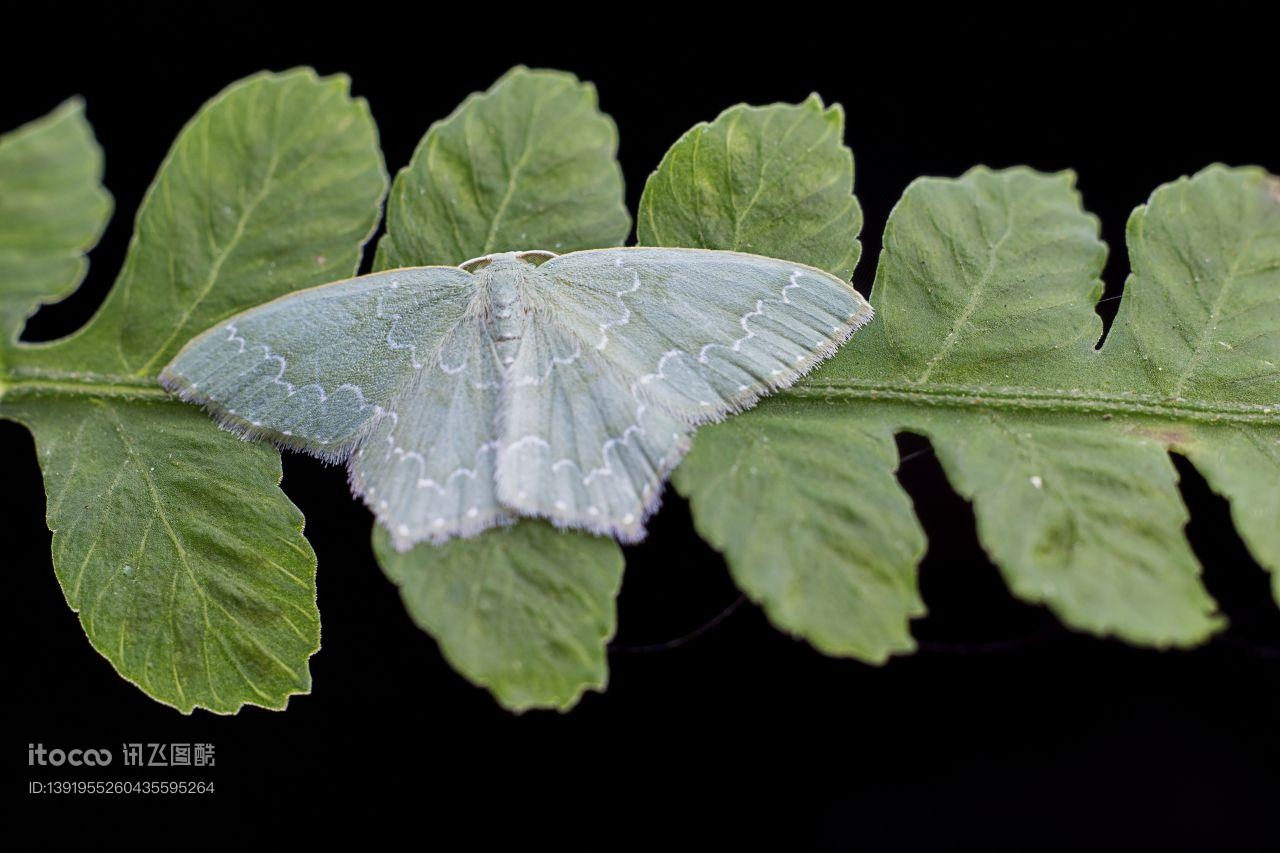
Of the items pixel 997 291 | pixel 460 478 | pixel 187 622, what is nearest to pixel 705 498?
pixel 460 478

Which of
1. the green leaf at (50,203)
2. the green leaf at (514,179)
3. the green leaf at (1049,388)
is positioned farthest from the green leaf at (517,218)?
the green leaf at (50,203)

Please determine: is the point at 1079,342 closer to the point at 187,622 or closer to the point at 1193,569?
the point at 1193,569

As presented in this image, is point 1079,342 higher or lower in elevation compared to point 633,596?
higher

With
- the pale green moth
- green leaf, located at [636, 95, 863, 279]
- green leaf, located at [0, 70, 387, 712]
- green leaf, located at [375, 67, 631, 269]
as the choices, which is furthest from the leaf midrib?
green leaf, located at [0, 70, 387, 712]

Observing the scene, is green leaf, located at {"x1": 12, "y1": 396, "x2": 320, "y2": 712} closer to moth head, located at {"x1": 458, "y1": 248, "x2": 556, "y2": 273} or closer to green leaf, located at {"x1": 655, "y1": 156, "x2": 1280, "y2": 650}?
moth head, located at {"x1": 458, "y1": 248, "x2": 556, "y2": 273}

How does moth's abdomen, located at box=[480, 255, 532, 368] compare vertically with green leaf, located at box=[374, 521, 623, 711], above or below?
above

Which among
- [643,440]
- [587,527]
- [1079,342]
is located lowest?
[587,527]

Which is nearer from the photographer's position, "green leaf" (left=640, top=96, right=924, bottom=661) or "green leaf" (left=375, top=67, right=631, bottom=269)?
"green leaf" (left=640, top=96, right=924, bottom=661)
